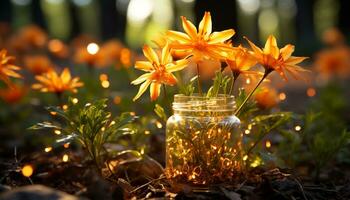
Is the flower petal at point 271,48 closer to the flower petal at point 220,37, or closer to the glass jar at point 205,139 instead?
the flower petal at point 220,37

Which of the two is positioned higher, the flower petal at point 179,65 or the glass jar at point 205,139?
the flower petal at point 179,65

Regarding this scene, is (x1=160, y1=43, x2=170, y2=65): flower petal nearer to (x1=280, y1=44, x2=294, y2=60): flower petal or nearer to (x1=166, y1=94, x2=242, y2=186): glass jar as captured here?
(x1=166, y1=94, x2=242, y2=186): glass jar

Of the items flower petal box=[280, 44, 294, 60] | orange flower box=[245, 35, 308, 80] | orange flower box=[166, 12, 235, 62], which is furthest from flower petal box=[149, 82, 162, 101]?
flower petal box=[280, 44, 294, 60]

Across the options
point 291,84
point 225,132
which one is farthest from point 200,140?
point 291,84

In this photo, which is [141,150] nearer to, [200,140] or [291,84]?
[200,140]

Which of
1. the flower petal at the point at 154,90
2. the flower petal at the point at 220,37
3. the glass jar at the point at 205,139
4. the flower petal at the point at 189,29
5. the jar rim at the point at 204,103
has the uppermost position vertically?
the flower petal at the point at 189,29

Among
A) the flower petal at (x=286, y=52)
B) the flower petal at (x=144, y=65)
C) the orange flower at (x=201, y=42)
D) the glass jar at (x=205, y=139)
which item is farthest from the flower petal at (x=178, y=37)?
the flower petal at (x=286, y=52)

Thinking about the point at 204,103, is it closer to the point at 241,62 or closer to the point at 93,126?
the point at 241,62
